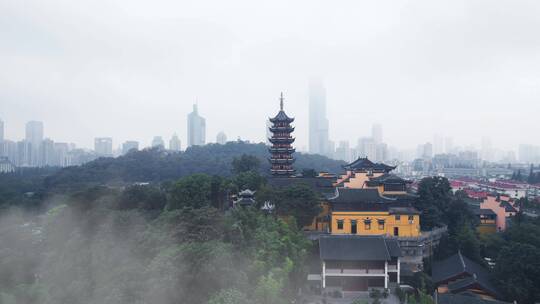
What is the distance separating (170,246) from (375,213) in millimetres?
9389

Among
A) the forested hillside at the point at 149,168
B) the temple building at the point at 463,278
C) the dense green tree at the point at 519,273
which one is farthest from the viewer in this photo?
the forested hillside at the point at 149,168

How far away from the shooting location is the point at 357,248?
1631 cm

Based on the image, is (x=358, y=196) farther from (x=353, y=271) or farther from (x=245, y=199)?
(x=245, y=199)

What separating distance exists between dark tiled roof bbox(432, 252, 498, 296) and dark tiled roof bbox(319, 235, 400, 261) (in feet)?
6.47

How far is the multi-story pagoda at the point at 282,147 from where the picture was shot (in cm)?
2734

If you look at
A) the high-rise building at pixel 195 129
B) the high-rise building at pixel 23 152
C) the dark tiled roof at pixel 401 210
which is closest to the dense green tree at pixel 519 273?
the dark tiled roof at pixel 401 210

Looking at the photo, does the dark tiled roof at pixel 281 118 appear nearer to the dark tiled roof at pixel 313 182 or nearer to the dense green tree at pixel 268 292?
the dark tiled roof at pixel 313 182

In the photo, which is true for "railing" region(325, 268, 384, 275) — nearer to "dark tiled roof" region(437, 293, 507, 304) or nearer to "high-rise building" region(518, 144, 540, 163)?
"dark tiled roof" region(437, 293, 507, 304)

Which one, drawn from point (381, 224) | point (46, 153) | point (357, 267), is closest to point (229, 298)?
point (357, 267)

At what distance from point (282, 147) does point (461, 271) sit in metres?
14.2

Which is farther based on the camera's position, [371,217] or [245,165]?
[245,165]

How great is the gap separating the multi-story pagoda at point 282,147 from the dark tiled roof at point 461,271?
39.1 ft

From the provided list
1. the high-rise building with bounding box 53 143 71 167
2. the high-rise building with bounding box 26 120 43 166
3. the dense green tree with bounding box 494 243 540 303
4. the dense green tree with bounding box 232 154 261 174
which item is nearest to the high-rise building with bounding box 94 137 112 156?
the high-rise building with bounding box 53 143 71 167

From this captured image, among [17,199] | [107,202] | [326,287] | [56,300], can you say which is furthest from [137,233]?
[17,199]
